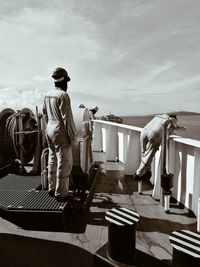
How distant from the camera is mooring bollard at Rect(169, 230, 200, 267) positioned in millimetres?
1674

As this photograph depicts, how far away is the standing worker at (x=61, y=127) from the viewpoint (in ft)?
10.9

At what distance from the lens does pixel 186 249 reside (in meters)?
1.71

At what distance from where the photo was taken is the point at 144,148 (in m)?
4.51

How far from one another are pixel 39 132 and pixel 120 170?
2312 mm

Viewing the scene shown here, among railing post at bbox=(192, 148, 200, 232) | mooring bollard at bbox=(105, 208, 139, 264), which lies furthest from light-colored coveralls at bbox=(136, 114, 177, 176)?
mooring bollard at bbox=(105, 208, 139, 264)

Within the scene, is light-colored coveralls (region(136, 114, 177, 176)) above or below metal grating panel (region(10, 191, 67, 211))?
above

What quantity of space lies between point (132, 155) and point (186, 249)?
166 inches

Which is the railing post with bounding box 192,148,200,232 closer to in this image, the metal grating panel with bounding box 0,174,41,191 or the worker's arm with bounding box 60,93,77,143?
the worker's arm with bounding box 60,93,77,143

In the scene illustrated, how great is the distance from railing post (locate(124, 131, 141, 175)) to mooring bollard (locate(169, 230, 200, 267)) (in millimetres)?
3919

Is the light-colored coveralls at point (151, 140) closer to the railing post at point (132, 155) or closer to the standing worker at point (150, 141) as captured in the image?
the standing worker at point (150, 141)

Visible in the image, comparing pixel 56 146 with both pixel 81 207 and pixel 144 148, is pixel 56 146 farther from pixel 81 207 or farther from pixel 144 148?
pixel 144 148

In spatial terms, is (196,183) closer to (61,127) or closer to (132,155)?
(61,127)

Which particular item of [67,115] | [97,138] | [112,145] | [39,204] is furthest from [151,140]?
[97,138]

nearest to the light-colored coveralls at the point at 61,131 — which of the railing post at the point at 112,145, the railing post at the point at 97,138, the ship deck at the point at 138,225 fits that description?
the ship deck at the point at 138,225
